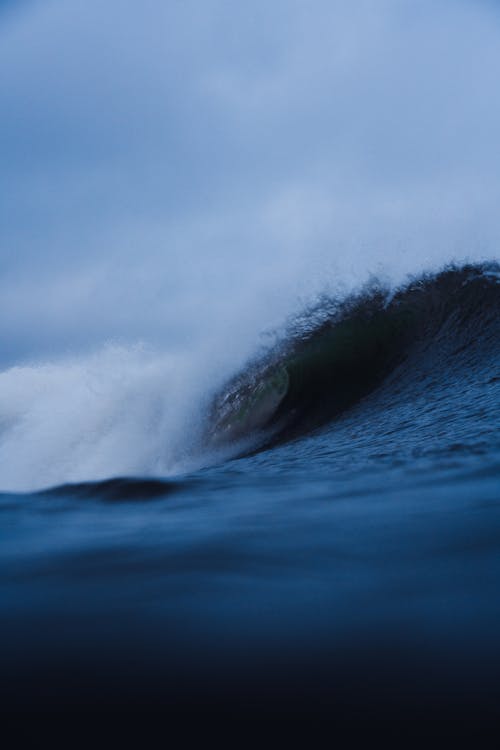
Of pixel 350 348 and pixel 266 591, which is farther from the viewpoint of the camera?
pixel 350 348

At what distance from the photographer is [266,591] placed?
123cm

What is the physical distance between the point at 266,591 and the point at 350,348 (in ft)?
18.6

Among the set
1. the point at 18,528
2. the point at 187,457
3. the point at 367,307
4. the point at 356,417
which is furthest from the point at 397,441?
the point at 367,307

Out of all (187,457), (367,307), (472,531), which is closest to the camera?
(472,531)

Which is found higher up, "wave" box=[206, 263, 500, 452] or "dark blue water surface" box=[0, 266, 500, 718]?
"wave" box=[206, 263, 500, 452]

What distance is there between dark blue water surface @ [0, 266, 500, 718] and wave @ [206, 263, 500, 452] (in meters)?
3.26

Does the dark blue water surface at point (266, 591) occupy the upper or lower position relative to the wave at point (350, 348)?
lower

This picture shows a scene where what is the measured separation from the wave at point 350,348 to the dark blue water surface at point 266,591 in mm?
3262

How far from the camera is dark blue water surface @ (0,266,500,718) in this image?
0.87m

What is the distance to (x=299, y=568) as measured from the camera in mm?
1350

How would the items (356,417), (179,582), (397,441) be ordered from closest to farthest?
(179,582)
(397,441)
(356,417)

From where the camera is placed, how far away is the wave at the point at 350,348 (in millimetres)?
5883

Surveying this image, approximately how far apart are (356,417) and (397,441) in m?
1.64

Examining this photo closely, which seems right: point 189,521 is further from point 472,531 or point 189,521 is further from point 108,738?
point 108,738
